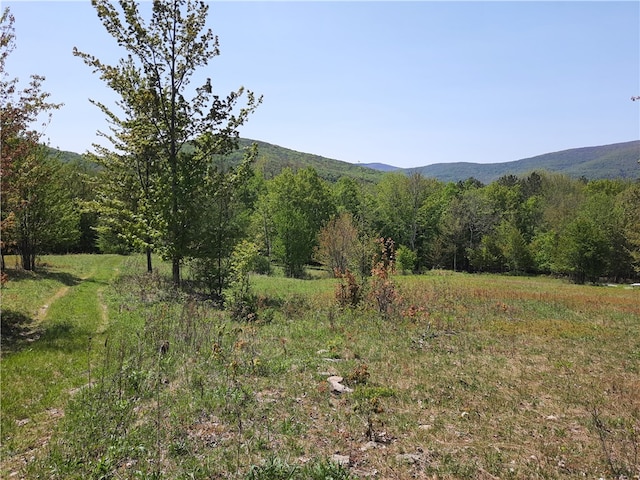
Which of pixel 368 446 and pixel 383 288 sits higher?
pixel 383 288

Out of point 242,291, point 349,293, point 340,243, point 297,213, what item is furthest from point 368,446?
point 297,213

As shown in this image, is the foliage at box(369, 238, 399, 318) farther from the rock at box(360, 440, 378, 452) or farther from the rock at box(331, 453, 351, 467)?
the rock at box(331, 453, 351, 467)

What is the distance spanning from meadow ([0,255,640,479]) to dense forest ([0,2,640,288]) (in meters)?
5.40

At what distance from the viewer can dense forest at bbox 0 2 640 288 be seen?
17.8 metres

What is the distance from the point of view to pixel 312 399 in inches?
301

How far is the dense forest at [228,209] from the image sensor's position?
1777cm

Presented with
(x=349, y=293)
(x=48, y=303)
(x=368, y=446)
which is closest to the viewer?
(x=368, y=446)

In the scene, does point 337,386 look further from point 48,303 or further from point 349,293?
point 48,303

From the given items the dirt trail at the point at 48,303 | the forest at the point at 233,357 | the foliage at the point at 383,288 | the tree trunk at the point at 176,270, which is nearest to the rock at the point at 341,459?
the forest at the point at 233,357

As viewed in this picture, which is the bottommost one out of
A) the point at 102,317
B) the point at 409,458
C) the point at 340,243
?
the point at 409,458

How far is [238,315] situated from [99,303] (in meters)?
6.62

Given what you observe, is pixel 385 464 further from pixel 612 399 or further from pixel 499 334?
pixel 499 334

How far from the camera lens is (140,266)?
31172mm

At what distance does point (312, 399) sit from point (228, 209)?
13.6 m
